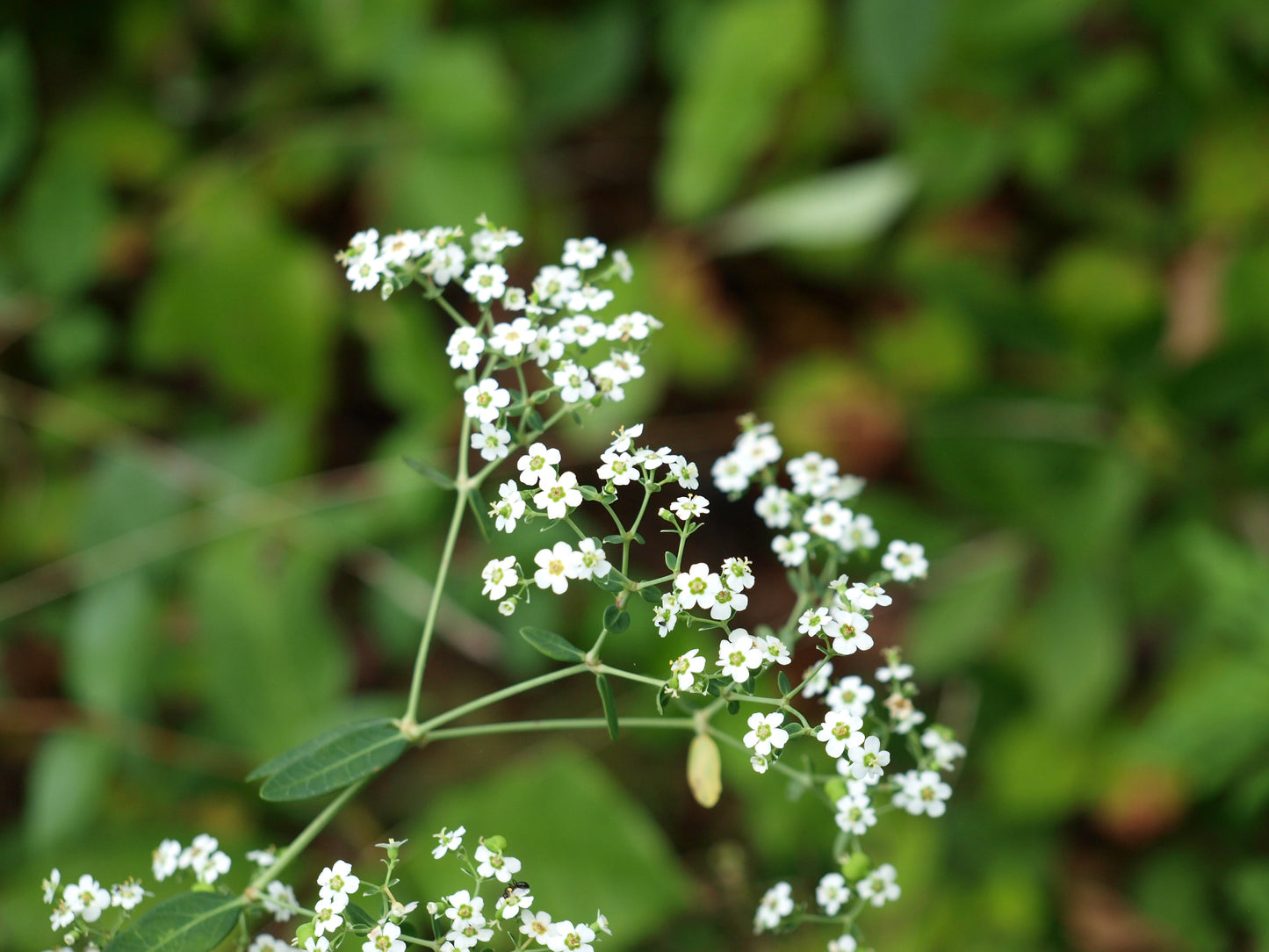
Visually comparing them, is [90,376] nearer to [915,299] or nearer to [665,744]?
[665,744]

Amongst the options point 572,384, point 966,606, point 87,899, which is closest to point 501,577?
point 572,384

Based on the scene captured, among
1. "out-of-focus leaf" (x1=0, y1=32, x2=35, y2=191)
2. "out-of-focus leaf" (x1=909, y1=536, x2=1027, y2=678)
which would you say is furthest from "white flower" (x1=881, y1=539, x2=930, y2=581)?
"out-of-focus leaf" (x1=0, y1=32, x2=35, y2=191)

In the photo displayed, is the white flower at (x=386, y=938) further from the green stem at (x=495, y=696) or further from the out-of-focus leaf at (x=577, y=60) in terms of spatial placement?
the out-of-focus leaf at (x=577, y=60)

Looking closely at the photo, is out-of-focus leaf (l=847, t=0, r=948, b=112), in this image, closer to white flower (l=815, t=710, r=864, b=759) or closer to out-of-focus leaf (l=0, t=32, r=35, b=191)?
white flower (l=815, t=710, r=864, b=759)

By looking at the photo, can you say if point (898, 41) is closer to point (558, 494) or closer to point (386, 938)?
point (558, 494)

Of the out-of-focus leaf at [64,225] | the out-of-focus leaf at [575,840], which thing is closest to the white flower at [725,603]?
the out-of-focus leaf at [575,840]
